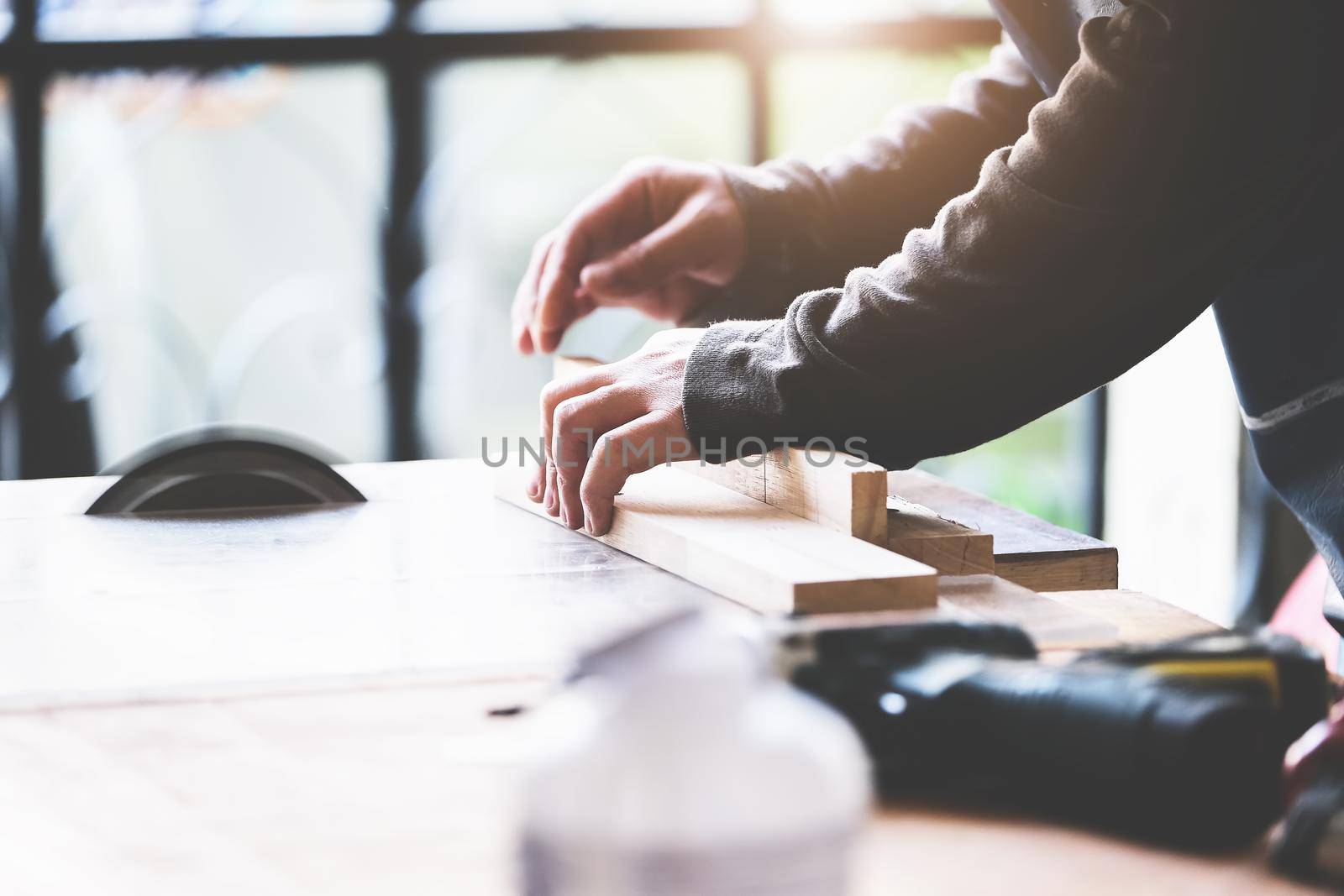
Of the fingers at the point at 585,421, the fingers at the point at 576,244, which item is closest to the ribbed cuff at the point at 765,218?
the fingers at the point at 576,244

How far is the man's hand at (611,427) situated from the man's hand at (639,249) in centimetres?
35

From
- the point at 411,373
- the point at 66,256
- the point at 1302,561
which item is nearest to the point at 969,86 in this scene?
the point at 411,373

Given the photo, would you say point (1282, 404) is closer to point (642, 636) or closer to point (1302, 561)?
point (642, 636)

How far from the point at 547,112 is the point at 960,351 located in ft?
5.68

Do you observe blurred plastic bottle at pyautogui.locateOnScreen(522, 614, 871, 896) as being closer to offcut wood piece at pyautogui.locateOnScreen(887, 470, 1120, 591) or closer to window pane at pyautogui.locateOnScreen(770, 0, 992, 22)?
offcut wood piece at pyautogui.locateOnScreen(887, 470, 1120, 591)

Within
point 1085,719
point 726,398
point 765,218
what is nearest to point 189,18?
point 765,218

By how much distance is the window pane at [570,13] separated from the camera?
2631 millimetres

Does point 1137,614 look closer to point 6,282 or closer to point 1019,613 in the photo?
point 1019,613

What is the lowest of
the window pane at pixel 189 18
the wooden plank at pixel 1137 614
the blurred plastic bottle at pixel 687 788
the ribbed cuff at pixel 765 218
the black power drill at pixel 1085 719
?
the wooden plank at pixel 1137 614

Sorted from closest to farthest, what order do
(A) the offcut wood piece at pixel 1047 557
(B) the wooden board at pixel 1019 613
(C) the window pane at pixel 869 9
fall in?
1. (B) the wooden board at pixel 1019 613
2. (A) the offcut wood piece at pixel 1047 557
3. (C) the window pane at pixel 869 9

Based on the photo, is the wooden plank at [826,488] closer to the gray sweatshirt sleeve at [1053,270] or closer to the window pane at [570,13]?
the gray sweatshirt sleeve at [1053,270]

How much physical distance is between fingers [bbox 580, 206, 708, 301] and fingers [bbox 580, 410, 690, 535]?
450mm

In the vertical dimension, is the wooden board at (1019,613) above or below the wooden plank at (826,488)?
below

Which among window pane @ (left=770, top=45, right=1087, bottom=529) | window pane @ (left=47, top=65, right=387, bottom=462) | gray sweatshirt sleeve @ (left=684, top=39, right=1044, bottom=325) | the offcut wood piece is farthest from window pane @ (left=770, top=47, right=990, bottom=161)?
the offcut wood piece
